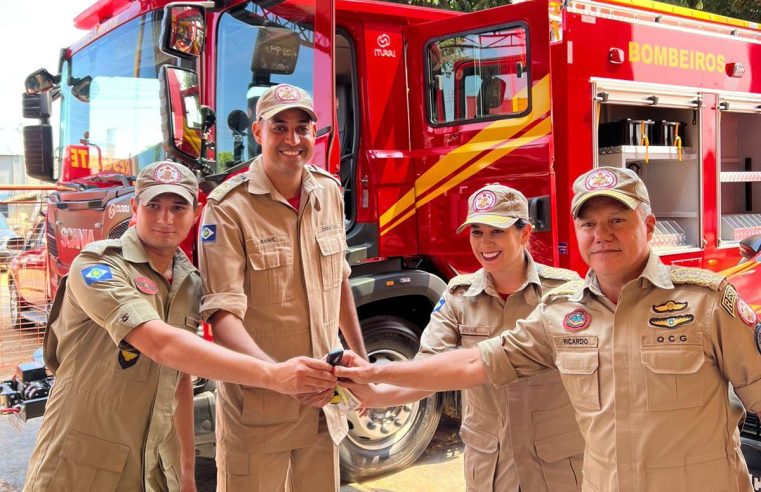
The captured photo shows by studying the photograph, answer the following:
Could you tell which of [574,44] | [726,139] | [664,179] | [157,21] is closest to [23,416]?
[157,21]

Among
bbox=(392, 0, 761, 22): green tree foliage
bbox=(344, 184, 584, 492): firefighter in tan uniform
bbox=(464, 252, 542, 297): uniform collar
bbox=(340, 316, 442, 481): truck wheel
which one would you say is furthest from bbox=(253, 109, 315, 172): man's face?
bbox=(392, 0, 761, 22): green tree foliage

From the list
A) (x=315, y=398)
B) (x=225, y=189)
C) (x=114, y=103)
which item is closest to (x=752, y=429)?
(x=315, y=398)

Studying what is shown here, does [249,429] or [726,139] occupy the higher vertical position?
[726,139]

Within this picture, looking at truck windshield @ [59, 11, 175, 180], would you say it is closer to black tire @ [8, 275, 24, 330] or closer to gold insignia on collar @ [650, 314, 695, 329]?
black tire @ [8, 275, 24, 330]

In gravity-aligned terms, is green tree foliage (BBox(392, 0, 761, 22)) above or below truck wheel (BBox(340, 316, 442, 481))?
above

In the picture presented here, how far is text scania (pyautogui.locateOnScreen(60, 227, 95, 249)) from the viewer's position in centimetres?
400

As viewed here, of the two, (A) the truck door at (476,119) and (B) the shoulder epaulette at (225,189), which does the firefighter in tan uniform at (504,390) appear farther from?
(A) the truck door at (476,119)

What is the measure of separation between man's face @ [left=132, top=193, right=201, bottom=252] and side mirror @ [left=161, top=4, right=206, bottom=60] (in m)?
1.14

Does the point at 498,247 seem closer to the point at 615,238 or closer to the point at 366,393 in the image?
the point at 615,238

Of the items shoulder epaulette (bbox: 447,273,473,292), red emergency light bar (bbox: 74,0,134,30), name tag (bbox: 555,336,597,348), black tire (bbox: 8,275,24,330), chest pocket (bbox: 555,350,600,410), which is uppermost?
red emergency light bar (bbox: 74,0,134,30)

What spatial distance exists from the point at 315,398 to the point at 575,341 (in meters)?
0.93

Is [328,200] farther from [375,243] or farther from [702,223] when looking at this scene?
[702,223]

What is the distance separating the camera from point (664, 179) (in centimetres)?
519

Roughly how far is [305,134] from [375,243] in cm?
A: 183
